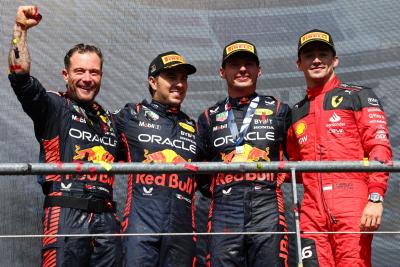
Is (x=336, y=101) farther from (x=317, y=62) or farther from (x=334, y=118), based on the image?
(x=317, y=62)

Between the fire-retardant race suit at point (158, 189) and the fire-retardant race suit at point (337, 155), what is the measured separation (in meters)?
0.52

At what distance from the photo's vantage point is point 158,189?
2928 millimetres

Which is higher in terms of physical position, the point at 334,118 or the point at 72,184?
the point at 334,118

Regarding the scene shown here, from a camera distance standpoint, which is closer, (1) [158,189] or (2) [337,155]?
(2) [337,155]

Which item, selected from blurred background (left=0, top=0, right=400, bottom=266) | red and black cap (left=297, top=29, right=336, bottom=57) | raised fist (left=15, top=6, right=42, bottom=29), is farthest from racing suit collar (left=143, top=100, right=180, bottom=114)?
blurred background (left=0, top=0, right=400, bottom=266)

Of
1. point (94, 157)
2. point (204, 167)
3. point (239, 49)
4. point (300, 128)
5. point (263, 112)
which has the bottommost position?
point (204, 167)

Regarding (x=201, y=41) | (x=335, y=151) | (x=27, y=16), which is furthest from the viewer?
(x=201, y=41)

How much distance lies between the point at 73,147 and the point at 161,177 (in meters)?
0.42

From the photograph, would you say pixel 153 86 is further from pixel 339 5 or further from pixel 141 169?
pixel 339 5

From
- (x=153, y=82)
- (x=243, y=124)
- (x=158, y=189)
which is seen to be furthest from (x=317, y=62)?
(x=158, y=189)

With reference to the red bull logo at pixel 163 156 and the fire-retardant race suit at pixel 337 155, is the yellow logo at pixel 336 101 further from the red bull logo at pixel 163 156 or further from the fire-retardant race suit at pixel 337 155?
the red bull logo at pixel 163 156

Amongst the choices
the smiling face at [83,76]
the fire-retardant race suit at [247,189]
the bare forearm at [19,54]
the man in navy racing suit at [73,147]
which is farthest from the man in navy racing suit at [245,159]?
the bare forearm at [19,54]

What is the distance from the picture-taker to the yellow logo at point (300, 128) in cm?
297

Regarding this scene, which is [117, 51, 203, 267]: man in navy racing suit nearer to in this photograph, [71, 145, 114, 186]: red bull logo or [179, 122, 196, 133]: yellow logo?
[179, 122, 196, 133]: yellow logo
